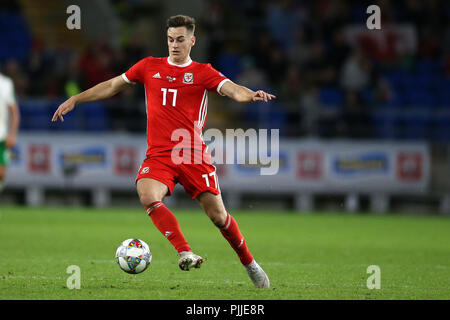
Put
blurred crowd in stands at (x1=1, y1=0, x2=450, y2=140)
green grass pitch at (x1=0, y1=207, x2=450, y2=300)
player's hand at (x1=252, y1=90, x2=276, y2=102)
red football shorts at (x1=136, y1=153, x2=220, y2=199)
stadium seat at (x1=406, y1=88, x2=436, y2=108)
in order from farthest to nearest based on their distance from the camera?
stadium seat at (x1=406, y1=88, x2=436, y2=108) → blurred crowd in stands at (x1=1, y1=0, x2=450, y2=140) → red football shorts at (x1=136, y1=153, x2=220, y2=199) → green grass pitch at (x1=0, y1=207, x2=450, y2=300) → player's hand at (x1=252, y1=90, x2=276, y2=102)

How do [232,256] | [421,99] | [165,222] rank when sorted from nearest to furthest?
[165,222] → [232,256] → [421,99]

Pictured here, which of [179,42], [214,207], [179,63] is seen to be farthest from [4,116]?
[214,207]

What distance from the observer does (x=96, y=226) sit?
1346 centimetres

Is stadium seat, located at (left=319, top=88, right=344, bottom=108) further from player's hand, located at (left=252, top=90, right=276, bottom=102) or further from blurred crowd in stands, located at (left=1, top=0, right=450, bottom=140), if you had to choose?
player's hand, located at (left=252, top=90, right=276, bottom=102)

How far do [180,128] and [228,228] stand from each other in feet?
3.10

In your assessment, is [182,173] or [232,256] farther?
[232,256]

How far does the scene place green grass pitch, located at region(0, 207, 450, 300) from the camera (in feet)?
22.1

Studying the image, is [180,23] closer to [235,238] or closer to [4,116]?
[235,238]

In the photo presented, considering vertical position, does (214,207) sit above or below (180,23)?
below

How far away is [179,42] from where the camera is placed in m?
7.03

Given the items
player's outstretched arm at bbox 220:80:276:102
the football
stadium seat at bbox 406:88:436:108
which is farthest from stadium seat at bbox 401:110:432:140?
the football

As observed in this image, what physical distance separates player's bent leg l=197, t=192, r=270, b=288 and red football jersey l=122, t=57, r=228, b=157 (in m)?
0.46

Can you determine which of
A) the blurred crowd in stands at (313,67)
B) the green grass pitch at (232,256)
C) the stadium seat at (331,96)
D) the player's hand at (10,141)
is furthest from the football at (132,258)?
the stadium seat at (331,96)

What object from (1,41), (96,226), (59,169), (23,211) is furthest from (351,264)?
(1,41)
